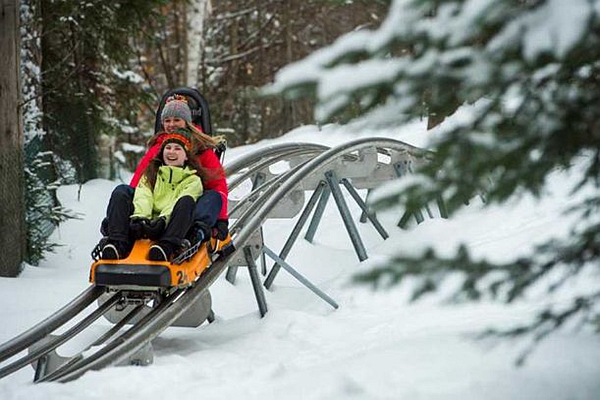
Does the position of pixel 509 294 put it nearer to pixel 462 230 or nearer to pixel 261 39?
pixel 462 230

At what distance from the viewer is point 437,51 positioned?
215 centimetres

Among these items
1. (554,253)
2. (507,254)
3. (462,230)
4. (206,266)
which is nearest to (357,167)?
(462,230)

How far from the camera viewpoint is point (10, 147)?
7.20 meters

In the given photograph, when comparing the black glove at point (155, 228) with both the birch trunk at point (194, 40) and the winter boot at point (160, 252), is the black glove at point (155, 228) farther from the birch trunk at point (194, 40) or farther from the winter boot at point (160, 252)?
the birch trunk at point (194, 40)

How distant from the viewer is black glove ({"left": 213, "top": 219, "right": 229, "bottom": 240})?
5.53m

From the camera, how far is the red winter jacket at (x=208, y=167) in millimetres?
5641

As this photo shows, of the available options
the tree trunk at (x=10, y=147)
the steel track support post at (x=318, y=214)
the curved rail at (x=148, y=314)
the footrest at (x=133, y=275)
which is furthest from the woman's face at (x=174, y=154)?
the steel track support post at (x=318, y=214)

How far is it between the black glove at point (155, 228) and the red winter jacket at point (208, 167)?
1.65 ft

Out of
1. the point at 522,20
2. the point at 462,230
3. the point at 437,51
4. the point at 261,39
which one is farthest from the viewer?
the point at 261,39

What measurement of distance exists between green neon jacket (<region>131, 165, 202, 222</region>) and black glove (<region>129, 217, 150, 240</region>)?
4.2 inches

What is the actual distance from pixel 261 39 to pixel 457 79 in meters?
19.4

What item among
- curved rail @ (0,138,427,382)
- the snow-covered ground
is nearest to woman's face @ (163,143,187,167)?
curved rail @ (0,138,427,382)

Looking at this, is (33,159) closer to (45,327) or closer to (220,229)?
(220,229)

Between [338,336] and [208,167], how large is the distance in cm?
161
